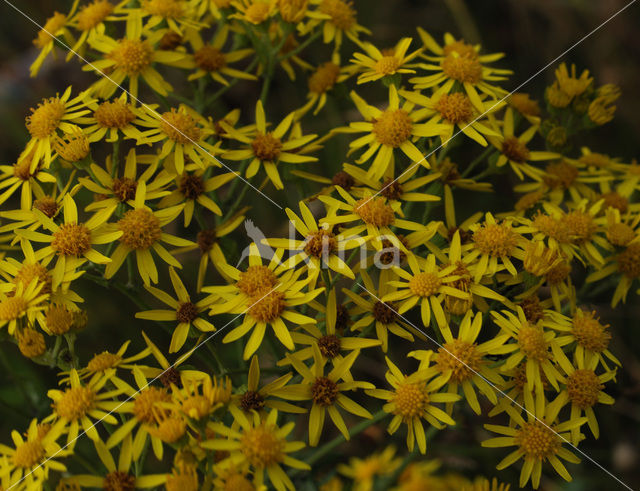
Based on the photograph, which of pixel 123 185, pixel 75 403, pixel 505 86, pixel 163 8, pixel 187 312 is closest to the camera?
pixel 75 403

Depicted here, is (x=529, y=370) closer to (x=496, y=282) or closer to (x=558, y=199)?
(x=496, y=282)

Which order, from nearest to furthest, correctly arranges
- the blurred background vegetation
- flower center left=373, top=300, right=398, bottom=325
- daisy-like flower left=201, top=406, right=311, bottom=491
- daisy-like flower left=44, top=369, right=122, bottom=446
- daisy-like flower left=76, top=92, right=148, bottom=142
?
daisy-like flower left=201, top=406, right=311, bottom=491 → daisy-like flower left=44, top=369, right=122, bottom=446 → flower center left=373, top=300, right=398, bottom=325 → daisy-like flower left=76, top=92, right=148, bottom=142 → the blurred background vegetation

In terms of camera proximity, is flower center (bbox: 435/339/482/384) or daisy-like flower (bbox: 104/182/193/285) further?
daisy-like flower (bbox: 104/182/193/285)

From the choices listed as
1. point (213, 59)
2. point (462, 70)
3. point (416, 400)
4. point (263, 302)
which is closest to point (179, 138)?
point (213, 59)

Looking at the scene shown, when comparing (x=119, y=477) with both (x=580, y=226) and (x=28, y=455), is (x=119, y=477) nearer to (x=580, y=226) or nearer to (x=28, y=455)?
(x=28, y=455)

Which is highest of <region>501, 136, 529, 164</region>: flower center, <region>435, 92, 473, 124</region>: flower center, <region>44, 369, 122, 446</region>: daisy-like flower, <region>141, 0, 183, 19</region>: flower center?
<region>141, 0, 183, 19</region>: flower center

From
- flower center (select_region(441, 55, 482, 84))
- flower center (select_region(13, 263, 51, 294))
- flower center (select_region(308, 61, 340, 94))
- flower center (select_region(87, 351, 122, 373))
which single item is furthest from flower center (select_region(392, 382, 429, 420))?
flower center (select_region(308, 61, 340, 94))

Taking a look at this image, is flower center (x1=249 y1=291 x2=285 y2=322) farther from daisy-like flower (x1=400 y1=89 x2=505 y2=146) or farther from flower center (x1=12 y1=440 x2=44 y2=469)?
daisy-like flower (x1=400 y1=89 x2=505 y2=146)

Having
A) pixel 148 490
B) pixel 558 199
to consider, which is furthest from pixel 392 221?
pixel 148 490
